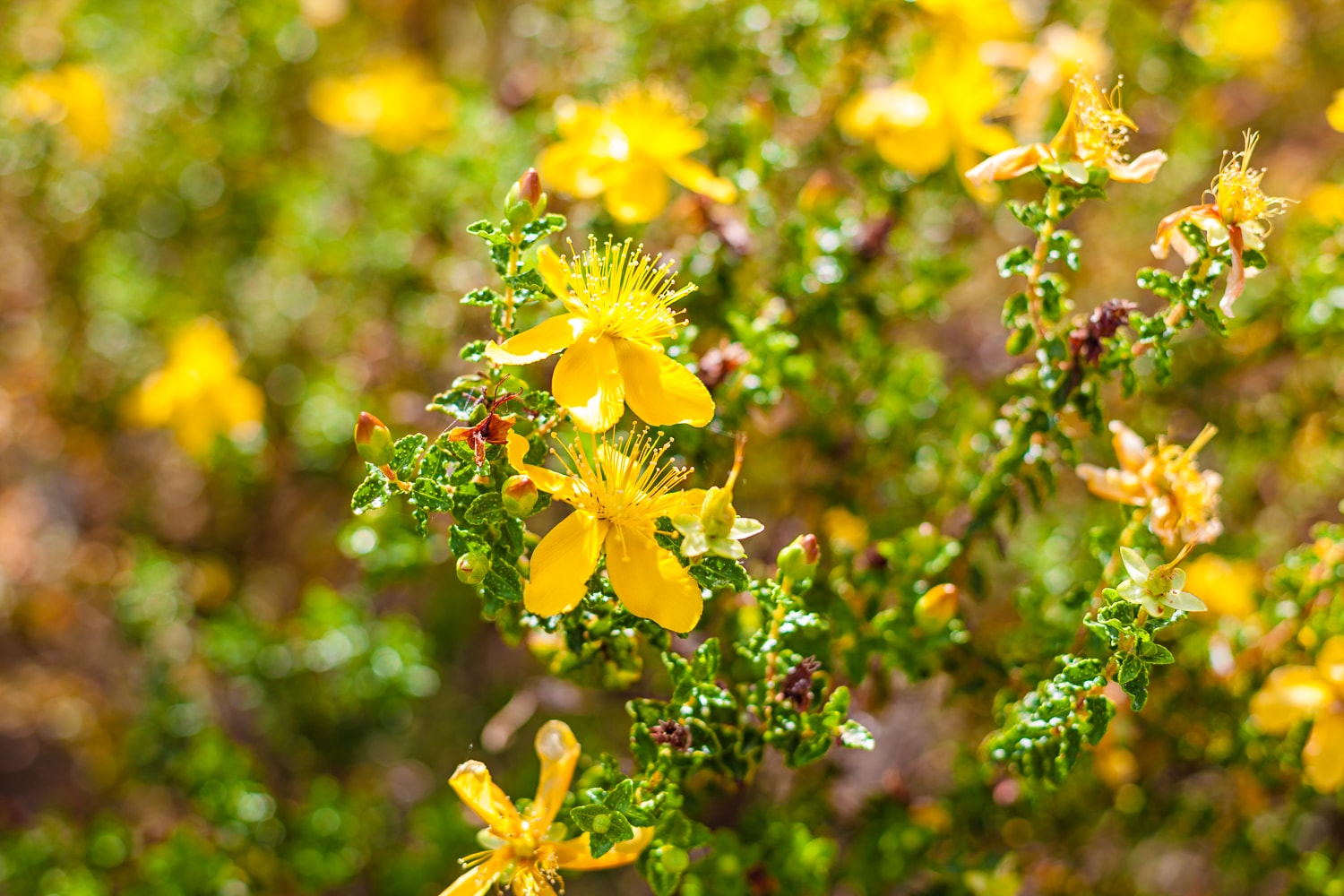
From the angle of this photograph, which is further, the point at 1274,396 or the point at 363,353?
the point at 363,353

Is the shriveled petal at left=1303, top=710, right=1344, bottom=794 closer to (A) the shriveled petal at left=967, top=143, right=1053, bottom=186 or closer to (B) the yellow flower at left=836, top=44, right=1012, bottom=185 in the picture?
(A) the shriveled petal at left=967, top=143, right=1053, bottom=186

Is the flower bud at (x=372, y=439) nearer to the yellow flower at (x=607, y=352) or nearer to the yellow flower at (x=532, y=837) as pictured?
the yellow flower at (x=607, y=352)

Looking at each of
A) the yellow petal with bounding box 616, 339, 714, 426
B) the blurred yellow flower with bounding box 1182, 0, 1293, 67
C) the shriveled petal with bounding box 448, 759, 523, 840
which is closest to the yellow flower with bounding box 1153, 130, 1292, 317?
the yellow petal with bounding box 616, 339, 714, 426

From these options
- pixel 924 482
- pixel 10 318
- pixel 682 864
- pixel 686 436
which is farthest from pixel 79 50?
pixel 682 864

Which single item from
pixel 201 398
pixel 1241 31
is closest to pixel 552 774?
pixel 201 398

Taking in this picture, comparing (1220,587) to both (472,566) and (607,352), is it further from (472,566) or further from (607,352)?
(472,566)

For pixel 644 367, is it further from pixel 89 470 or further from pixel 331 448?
pixel 89 470
